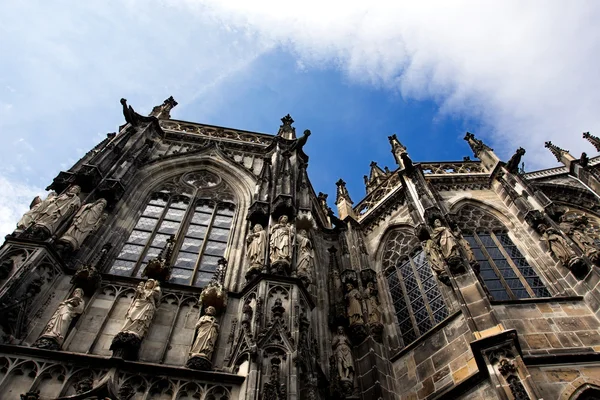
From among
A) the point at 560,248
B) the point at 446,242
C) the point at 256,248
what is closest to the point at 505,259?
the point at 560,248

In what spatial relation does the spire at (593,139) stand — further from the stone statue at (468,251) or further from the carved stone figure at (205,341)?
the carved stone figure at (205,341)

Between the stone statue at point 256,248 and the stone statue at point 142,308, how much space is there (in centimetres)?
172

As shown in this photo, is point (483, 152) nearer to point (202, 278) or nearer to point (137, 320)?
point (202, 278)

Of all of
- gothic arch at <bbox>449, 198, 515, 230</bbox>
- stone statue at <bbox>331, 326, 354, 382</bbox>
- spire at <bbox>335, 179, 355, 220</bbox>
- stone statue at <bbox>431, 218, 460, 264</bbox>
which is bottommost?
stone statue at <bbox>331, 326, 354, 382</bbox>

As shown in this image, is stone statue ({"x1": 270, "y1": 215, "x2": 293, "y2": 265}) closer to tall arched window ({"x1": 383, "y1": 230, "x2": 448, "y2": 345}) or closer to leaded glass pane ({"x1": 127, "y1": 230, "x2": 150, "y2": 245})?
leaded glass pane ({"x1": 127, "y1": 230, "x2": 150, "y2": 245})

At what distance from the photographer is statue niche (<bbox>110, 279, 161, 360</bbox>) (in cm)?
713

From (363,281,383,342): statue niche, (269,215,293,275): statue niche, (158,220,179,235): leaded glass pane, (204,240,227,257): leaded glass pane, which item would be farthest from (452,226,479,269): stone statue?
(158,220,179,235): leaded glass pane

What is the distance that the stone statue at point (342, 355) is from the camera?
29.9 ft

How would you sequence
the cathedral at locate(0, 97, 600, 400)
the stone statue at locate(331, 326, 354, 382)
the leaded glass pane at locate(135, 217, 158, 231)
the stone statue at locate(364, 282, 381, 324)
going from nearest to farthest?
1. the cathedral at locate(0, 97, 600, 400)
2. the stone statue at locate(331, 326, 354, 382)
3. the stone statue at locate(364, 282, 381, 324)
4. the leaded glass pane at locate(135, 217, 158, 231)

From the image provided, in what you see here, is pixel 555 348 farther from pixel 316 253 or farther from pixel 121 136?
pixel 121 136

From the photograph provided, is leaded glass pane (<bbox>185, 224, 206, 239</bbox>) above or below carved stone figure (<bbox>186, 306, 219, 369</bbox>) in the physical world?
above

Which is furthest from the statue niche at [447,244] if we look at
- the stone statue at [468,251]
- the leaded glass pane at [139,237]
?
the leaded glass pane at [139,237]

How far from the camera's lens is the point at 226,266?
9961 mm

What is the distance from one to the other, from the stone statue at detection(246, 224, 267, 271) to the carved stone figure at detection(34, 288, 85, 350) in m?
2.91
